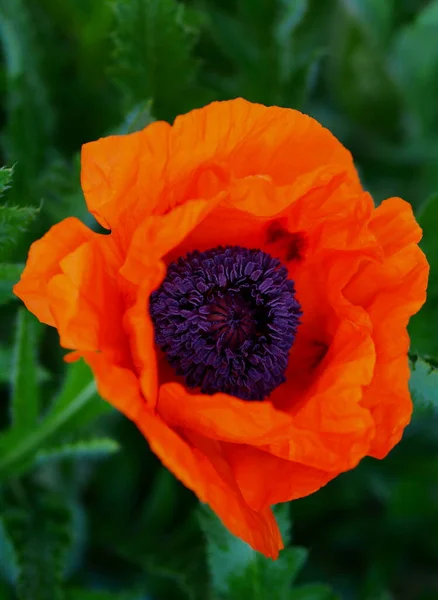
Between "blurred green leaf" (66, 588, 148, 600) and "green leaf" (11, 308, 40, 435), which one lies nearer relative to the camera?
"green leaf" (11, 308, 40, 435)

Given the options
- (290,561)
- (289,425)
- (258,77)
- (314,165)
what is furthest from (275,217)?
(258,77)

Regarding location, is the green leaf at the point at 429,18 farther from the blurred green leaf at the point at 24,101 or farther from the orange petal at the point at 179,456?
the orange petal at the point at 179,456

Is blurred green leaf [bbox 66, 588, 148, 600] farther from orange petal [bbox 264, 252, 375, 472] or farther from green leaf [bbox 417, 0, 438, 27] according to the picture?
green leaf [bbox 417, 0, 438, 27]

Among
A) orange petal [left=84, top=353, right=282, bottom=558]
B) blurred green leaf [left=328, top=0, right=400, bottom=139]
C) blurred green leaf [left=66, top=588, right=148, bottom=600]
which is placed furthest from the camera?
blurred green leaf [left=328, top=0, right=400, bottom=139]

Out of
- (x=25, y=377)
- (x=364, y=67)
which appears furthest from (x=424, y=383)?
(x=364, y=67)

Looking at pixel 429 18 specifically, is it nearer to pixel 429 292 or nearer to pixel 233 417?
pixel 429 292

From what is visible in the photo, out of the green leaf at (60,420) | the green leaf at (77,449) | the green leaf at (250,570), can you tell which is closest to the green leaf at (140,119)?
the green leaf at (60,420)

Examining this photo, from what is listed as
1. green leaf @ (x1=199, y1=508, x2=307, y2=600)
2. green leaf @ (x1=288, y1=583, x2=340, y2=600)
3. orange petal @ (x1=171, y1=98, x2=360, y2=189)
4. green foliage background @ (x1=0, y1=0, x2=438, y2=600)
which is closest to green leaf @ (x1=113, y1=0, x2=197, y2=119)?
green foliage background @ (x1=0, y1=0, x2=438, y2=600)
